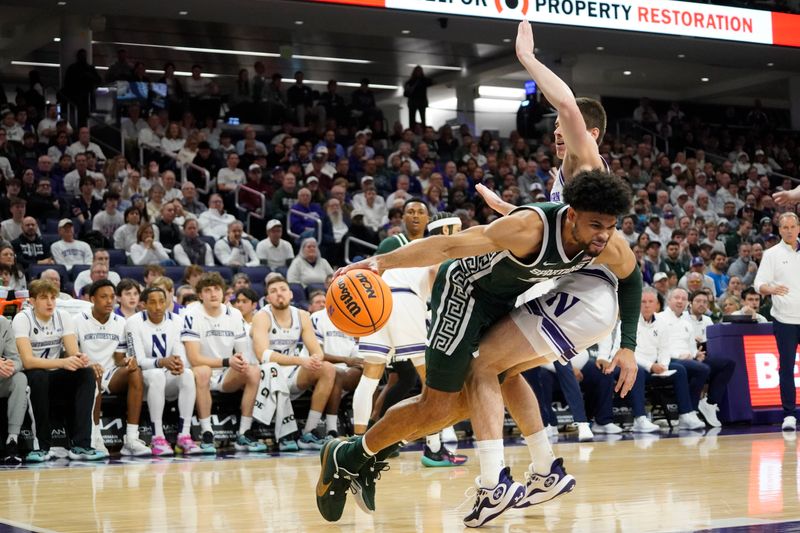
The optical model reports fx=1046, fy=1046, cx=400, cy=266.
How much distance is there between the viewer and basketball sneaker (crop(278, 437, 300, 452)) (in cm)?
898

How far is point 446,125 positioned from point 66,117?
23.5ft

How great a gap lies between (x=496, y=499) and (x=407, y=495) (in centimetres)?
141

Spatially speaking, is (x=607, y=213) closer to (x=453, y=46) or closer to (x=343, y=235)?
(x=343, y=235)

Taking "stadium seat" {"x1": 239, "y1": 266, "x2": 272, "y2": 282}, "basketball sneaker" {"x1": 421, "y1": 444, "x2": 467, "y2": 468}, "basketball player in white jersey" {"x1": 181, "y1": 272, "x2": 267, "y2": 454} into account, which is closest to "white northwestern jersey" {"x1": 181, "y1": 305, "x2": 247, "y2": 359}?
"basketball player in white jersey" {"x1": 181, "y1": 272, "x2": 267, "y2": 454}

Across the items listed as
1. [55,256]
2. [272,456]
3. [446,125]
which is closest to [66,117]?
[55,256]

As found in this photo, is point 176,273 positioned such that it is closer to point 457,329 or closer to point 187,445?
point 187,445

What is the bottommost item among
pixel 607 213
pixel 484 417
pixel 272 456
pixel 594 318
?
pixel 272 456

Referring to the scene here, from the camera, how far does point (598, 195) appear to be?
13.2 ft

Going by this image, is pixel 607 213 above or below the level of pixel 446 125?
below

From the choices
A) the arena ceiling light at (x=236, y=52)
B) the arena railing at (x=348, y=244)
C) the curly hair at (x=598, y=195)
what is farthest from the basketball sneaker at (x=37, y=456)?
the arena ceiling light at (x=236, y=52)

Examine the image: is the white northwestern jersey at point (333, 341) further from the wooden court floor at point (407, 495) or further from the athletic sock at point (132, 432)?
the athletic sock at point (132, 432)

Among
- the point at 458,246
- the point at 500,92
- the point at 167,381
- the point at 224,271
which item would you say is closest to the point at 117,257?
the point at 224,271

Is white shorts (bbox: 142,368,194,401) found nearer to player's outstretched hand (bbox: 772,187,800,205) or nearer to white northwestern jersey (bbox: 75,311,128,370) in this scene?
white northwestern jersey (bbox: 75,311,128,370)

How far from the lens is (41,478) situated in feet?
22.1
